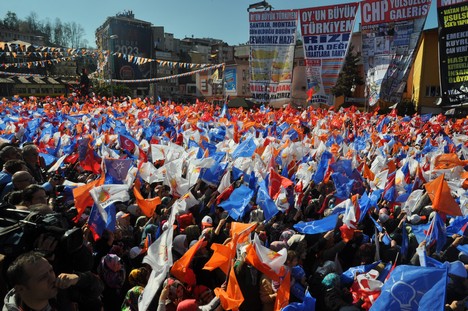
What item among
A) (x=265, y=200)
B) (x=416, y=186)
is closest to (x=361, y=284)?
(x=265, y=200)

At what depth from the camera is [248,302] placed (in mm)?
3445

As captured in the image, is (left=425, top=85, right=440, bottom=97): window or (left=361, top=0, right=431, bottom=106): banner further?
(left=425, top=85, right=440, bottom=97): window

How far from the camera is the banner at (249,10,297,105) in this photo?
21484 mm

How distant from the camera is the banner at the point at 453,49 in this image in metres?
17.0

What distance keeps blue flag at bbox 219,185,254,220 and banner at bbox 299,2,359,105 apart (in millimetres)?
17530

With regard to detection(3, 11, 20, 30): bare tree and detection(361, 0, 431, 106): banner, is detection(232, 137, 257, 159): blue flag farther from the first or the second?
detection(3, 11, 20, 30): bare tree

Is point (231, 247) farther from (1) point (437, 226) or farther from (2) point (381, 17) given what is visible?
(2) point (381, 17)

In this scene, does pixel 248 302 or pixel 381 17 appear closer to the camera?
pixel 248 302

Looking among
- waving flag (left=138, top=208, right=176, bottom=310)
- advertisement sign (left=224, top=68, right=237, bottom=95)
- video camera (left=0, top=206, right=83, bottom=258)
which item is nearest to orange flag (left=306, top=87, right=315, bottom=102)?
waving flag (left=138, top=208, right=176, bottom=310)

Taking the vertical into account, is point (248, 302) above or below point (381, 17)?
below

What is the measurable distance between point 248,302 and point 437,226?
7.63 feet

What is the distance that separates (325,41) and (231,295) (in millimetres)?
20279

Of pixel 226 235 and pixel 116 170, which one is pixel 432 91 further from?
pixel 226 235

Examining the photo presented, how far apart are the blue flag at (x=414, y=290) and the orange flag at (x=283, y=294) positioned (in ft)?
2.78
